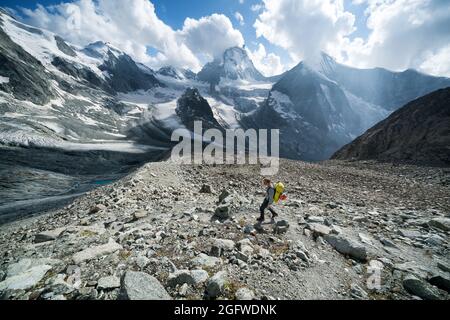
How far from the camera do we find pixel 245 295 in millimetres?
5113

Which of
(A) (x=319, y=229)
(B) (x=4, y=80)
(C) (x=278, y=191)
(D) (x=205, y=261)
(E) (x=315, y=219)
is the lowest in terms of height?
(D) (x=205, y=261)

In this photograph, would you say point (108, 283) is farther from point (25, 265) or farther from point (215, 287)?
point (25, 265)

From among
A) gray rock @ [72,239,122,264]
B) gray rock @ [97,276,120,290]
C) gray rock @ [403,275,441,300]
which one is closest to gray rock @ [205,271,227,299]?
gray rock @ [97,276,120,290]

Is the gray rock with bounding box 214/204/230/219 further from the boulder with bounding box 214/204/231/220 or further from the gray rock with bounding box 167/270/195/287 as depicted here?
the gray rock with bounding box 167/270/195/287

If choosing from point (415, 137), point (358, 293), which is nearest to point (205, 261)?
point (358, 293)

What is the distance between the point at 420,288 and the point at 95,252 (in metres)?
8.55

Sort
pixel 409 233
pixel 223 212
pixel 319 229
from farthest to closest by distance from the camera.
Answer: pixel 223 212
pixel 409 233
pixel 319 229

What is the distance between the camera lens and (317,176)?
20938 mm

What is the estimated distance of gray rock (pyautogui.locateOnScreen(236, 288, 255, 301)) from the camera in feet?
16.8

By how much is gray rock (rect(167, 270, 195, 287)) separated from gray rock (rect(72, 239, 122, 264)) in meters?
2.45

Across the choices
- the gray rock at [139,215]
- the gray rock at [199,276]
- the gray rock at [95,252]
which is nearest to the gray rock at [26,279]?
the gray rock at [95,252]
